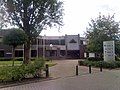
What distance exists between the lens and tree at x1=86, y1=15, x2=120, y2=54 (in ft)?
146

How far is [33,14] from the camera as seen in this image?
40719 millimetres

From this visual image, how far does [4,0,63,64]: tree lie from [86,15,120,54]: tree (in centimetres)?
608

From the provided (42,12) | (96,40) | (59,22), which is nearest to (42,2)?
(42,12)

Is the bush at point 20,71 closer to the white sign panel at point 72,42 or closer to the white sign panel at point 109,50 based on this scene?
the white sign panel at point 109,50

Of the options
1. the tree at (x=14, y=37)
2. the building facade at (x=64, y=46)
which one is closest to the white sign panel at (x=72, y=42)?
the building facade at (x=64, y=46)

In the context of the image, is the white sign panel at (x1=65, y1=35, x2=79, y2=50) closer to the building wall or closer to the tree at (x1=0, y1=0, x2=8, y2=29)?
the building wall

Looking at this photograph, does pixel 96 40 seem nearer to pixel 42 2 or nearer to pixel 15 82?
pixel 42 2

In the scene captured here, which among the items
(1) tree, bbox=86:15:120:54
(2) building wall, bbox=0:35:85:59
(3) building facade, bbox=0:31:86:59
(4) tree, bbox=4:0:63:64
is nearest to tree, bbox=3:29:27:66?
(4) tree, bbox=4:0:63:64

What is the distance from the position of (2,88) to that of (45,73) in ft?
24.6

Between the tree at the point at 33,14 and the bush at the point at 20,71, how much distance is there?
678 inches

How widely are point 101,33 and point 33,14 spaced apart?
10.7 metres

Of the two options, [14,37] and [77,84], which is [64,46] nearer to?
[14,37]

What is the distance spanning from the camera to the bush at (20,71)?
19.1 m

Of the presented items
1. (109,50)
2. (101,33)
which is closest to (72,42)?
(101,33)
